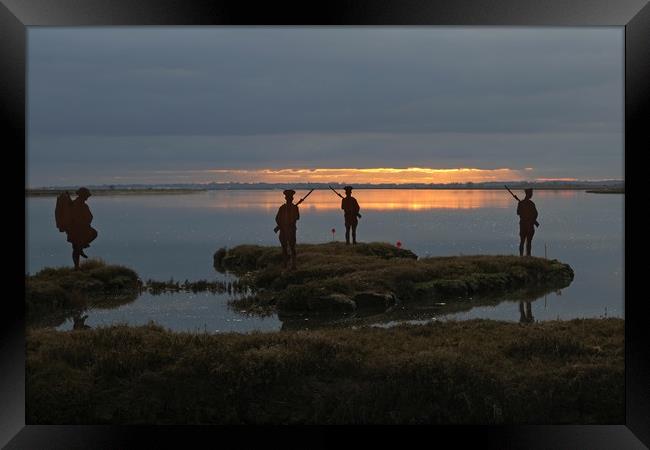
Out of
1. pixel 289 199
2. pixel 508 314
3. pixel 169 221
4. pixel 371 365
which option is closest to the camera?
pixel 371 365

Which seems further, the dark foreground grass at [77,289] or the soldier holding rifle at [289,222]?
the soldier holding rifle at [289,222]

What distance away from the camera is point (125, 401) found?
30.4 feet

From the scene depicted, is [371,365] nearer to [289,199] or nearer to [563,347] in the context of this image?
[563,347]

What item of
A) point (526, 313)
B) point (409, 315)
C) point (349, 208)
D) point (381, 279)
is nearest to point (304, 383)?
point (409, 315)

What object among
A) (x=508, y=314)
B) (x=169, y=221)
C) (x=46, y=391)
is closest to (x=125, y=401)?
(x=46, y=391)

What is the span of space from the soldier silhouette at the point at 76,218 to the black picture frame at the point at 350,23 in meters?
15.1

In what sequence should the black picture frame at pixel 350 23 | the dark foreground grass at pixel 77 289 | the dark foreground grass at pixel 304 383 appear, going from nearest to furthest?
the black picture frame at pixel 350 23, the dark foreground grass at pixel 304 383, the dark foreground grass at pixel 77 289

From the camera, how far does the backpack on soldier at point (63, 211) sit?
A: 22.5 meters

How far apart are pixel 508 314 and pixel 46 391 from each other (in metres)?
13.9

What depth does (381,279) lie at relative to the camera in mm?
22125

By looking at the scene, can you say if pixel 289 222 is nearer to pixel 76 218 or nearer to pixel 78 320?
pixel 76 218

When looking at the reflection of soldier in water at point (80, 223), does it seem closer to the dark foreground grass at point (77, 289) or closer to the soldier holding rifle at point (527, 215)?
the dark foreground grass at point (77, 289)

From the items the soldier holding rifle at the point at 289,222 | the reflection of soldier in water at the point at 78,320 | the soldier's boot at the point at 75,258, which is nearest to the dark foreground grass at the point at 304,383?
the reflection of soldier in water at the point at 78,320

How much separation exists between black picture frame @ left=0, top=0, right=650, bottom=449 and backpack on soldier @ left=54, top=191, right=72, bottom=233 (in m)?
15.3
